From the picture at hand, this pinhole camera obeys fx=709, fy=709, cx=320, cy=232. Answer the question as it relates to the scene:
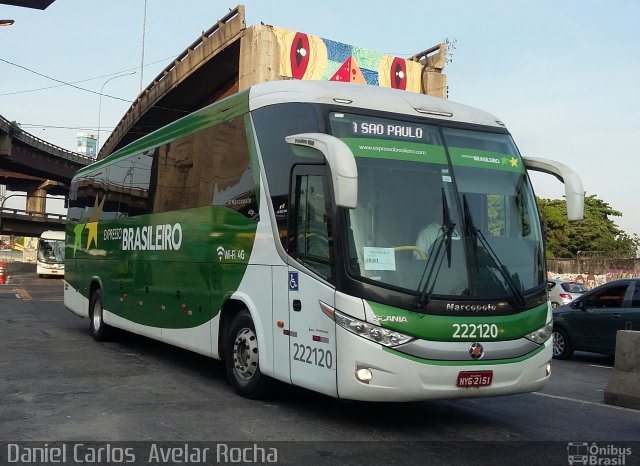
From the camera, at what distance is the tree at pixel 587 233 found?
236 ft

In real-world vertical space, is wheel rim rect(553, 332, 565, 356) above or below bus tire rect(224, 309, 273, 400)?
below

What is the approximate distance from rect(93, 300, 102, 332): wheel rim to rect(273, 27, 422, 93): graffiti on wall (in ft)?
70.4

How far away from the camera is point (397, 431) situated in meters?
6.71

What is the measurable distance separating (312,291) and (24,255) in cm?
11096

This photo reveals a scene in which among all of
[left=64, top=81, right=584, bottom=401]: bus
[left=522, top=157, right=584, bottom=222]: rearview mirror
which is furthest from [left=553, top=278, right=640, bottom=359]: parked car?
[left=64, top=81, right=584, bottom=401]: bus

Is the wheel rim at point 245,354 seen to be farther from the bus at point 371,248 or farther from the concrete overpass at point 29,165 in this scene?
the concrete overpass at point 29,165

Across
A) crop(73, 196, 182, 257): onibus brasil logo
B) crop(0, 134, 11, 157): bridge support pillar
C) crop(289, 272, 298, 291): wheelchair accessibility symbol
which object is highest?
crop(0, 134, 11, 157): bridge support pillar

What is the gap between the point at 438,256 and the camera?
6.51 m

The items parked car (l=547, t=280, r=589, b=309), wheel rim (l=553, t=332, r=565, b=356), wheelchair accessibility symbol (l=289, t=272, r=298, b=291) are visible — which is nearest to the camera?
wheelchair accessibility symbol (l=289, t=272, r=298, b=291)

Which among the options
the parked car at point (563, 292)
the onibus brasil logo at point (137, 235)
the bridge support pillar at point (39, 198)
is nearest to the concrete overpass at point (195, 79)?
the parked car at point (563, 292)

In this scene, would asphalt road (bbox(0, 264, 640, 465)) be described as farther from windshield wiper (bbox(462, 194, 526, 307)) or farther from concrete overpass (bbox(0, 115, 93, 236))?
concrete overpass (bbox(0, 115, 93, 236))

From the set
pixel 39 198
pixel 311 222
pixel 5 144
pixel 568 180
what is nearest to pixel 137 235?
pixel 311 222

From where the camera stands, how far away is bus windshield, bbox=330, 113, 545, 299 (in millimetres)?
6438

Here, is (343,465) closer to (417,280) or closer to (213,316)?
(417,280)
